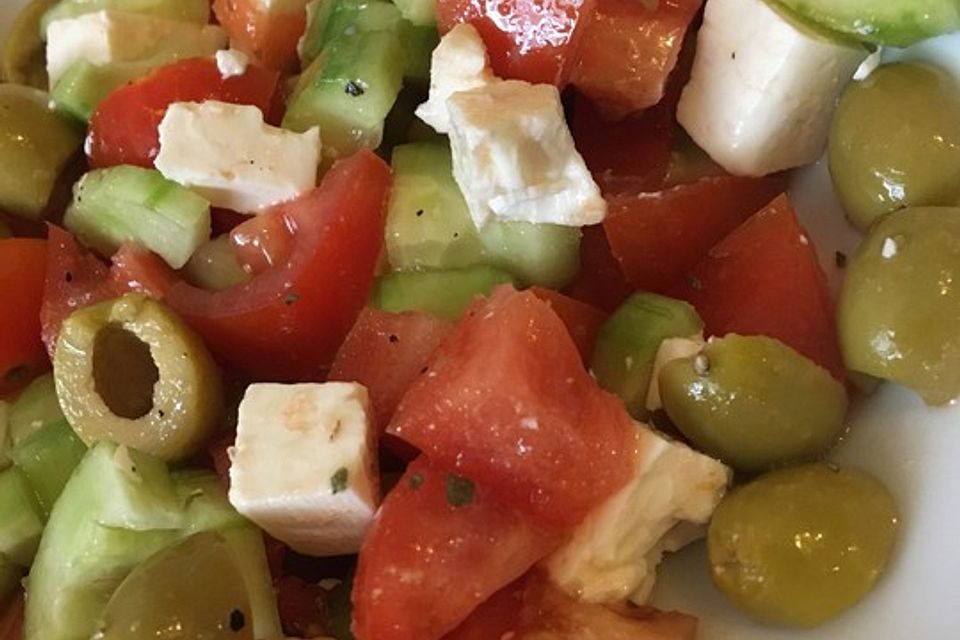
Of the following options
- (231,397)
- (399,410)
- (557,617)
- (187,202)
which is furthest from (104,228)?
(557,617)

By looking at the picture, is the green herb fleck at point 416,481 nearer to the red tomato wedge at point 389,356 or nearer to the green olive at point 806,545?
the red tomato wedge at point 389,356

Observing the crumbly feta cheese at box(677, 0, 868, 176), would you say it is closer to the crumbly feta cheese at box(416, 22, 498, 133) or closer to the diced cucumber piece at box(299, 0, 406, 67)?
the crumbly feta cheese at box(416, 22, 498, 133)

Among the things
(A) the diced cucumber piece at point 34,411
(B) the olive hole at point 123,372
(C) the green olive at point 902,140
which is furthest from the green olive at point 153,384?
(C) the green olive at point 902,140

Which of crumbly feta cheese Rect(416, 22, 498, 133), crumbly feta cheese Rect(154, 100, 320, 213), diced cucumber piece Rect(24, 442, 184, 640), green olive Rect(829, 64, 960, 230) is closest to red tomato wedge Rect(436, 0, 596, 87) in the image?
crumbly feta cheese Rect(416, 22, 498, 133)

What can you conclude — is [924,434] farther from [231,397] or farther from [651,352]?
[231,397]

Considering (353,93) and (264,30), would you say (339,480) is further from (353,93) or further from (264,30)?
(264,30)

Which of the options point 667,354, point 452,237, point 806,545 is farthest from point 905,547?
point 452,237

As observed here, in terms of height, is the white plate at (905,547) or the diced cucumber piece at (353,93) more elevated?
the diced cucumber piece at (353,93)
